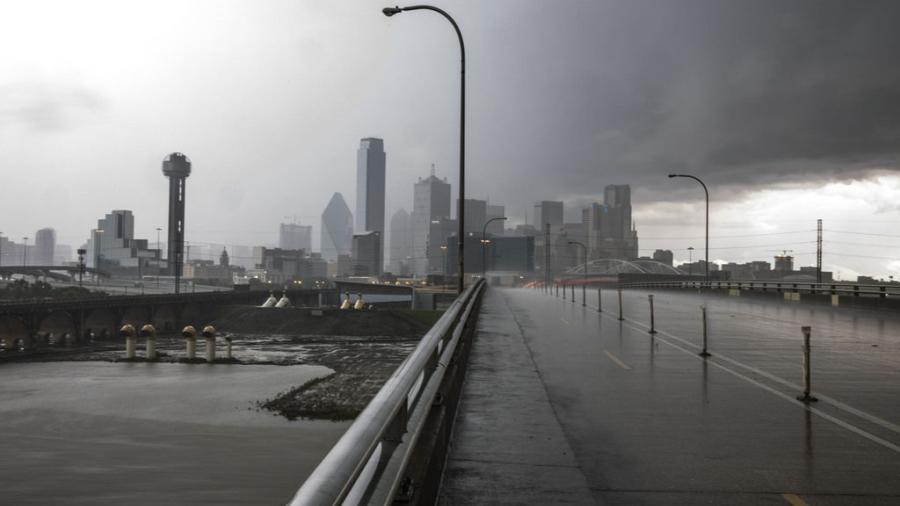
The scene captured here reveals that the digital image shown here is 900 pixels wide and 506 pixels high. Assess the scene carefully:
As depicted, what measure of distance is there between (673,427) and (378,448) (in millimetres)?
6058

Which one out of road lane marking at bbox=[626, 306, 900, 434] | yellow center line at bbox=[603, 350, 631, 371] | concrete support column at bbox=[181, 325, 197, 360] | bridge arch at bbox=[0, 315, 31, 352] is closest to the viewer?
road lane marking at bbox=[626, 306, 900, 434]

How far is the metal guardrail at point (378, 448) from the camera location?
2287 millimetres

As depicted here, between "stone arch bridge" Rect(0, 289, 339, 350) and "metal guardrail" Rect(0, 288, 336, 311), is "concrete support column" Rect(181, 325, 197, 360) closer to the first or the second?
"metal guardrail" Rect(0, 288, 336, 311)

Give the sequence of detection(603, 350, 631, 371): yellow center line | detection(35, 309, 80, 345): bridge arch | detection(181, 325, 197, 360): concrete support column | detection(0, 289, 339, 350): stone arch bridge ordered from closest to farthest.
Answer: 1. detection(603, 350, 631, 371): yellow center line
2. detection(181, 325, 197, 360): concrete support column
3. detection(0, 289, 339, 350): stone arch bridge
4. detection(35, 309, 80, 345): bridge arch

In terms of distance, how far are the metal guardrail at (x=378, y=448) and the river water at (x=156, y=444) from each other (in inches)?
968

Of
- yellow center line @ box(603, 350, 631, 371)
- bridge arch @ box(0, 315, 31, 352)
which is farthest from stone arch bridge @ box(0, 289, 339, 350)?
yellow center line @ box(603, 350, 631, 371)

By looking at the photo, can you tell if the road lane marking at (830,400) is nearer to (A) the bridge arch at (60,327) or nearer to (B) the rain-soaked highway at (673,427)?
(B) the rain-soaked highway at (673,427)

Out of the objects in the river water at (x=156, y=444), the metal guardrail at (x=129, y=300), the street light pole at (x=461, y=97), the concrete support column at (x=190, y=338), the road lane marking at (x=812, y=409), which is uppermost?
the street light pole at (x=461, y=97)

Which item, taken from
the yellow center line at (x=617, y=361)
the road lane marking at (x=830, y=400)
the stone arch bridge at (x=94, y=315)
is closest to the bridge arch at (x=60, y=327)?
the stone arch bridge at (x=94, y=315)

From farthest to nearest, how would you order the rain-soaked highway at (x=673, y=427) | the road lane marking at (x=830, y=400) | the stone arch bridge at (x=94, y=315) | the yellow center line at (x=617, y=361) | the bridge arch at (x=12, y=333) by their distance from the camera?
the stone arch bridge at (x=94, y=315) < the bridge arch at (x=12, y=333) < the yellow center line at (x=617, y=361) < the road lane marking at (x=830, y=400) < the rain-soaked highway at (x=673, y=427)

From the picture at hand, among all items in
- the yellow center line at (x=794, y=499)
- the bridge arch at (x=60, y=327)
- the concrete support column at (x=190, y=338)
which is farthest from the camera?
the bridge arch at (x=60, y=327)

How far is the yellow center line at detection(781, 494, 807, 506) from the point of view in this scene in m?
5.86

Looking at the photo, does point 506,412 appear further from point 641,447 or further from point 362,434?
point 362,434

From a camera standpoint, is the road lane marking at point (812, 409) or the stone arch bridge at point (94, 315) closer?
the road lane marking at point (812, 409)
